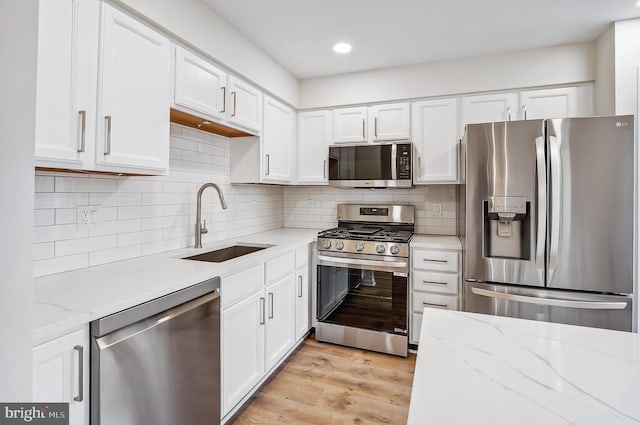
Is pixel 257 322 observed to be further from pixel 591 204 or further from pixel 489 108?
pixel 489 108

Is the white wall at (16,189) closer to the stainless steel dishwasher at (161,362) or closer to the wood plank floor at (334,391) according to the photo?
the stainless steel dishwasher at (161,362)

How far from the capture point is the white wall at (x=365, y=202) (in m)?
3.25

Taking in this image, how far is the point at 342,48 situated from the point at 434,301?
2.16m

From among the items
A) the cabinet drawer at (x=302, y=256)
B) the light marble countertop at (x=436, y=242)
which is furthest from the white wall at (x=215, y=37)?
the light marble countertop at (x=436, y=242)

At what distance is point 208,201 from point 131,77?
1.13 m

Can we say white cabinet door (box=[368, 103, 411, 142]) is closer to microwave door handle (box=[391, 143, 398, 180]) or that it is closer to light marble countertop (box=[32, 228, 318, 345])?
microwave door handle (box=[391, 143, 398, 180])

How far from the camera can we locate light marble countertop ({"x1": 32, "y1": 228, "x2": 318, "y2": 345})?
1049 millimetres

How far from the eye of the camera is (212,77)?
2170 mm

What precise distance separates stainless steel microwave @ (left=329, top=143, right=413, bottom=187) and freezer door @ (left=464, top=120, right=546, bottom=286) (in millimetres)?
647

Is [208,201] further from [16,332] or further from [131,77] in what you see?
[16,332]

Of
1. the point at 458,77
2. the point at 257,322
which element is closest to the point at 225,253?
the point at 257,322

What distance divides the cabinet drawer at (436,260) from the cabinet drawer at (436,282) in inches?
1.6

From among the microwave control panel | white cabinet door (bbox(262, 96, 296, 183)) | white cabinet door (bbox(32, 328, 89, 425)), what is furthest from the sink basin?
the microwave control panel

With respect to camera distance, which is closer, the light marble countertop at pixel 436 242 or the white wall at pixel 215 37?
the white wall at pixel 215 37
